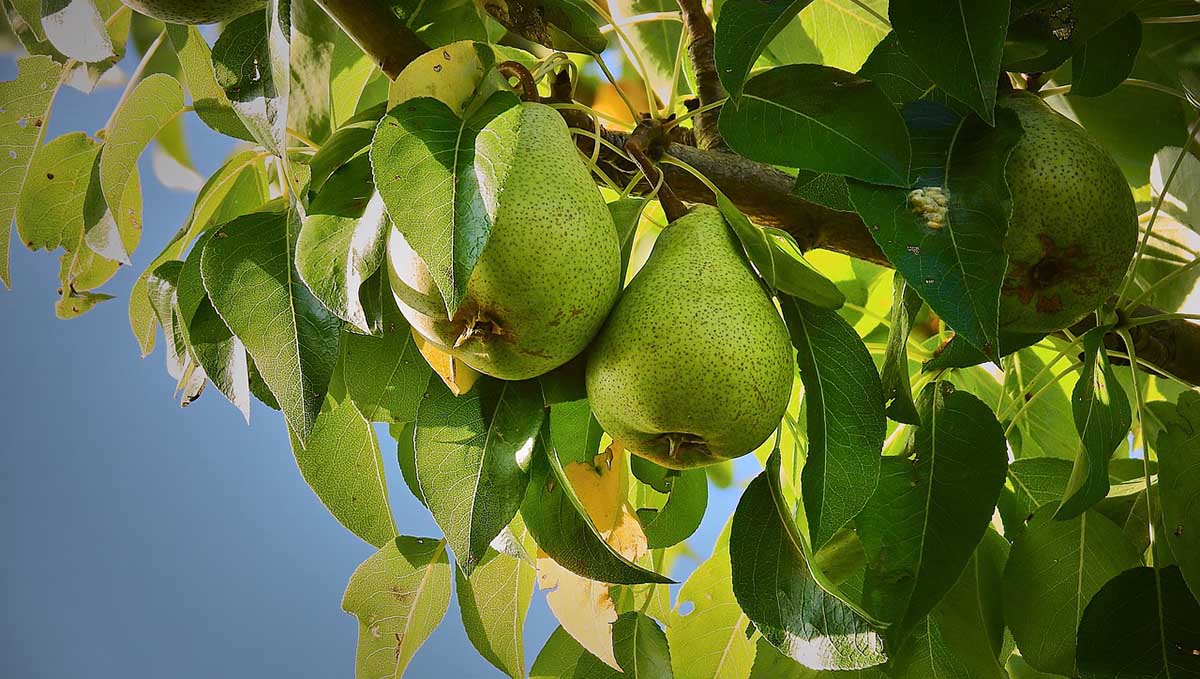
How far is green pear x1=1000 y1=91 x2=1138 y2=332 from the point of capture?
47 centimetres

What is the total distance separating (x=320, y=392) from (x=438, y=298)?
0.07 m

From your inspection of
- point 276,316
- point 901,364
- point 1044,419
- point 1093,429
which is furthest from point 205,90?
point 1044,419

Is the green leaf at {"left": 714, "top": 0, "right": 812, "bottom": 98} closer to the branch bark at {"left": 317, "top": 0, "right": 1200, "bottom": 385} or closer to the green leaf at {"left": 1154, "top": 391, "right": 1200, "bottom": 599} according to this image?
the branch bark at {"left": 317, "top": 0, "right": 1200, "bottom": 385}

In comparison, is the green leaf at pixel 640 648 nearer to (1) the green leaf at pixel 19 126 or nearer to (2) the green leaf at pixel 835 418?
(2) the green leaf at pixel 835 418

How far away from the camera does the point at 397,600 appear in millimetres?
664

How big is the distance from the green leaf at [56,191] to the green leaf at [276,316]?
0.25 metres

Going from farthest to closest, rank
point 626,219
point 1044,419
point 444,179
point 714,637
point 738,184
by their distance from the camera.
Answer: point 1044,419 < point 714,637 < point 738,184 < point 626,219 < point 444,179

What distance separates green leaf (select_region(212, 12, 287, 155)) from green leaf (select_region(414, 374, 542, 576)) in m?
0.15

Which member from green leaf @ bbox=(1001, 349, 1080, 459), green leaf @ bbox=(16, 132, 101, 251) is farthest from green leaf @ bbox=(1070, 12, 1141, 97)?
green leaf @ bbox=(16, 132, 101, 251)

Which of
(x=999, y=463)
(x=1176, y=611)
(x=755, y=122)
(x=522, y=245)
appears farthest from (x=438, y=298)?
(x=1176, y=611)

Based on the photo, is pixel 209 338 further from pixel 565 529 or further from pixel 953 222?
pixel 953 222

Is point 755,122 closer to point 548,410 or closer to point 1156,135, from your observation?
point 548,410

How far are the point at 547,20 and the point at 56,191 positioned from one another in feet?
1.16

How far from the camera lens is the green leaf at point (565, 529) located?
0.47m
